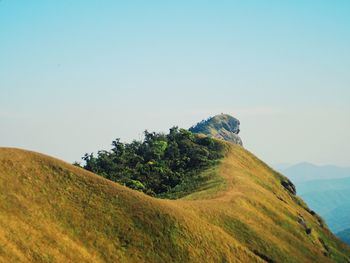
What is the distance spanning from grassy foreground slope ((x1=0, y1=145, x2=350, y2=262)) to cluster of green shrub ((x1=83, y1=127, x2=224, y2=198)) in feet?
76.9

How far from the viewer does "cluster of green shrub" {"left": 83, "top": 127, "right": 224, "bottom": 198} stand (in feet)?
316

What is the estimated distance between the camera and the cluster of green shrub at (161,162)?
→ 316ft

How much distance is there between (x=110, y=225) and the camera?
51219mm

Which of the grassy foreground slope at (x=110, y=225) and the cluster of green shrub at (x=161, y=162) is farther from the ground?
the cluster of green shrub at (x=161, y=162)

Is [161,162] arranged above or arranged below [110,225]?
above

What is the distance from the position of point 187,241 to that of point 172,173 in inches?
1932

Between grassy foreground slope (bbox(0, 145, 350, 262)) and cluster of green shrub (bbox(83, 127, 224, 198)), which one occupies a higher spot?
cluster of green shrub (bbox(83, 127, 224, 198))

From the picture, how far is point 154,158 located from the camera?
12050 cm

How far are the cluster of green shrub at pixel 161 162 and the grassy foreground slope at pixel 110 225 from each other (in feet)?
76.9

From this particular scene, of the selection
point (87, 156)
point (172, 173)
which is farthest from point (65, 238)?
point (87, 156)

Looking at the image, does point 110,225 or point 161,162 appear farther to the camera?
point 161,162

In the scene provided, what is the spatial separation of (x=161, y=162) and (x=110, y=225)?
64.0 meters

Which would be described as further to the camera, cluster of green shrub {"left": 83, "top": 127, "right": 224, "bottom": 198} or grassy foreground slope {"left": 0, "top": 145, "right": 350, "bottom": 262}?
cluster of green shrub {"left": 83, "top": 127, "right": 224, "bottom": 198}

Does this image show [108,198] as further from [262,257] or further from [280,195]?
[280,195]
